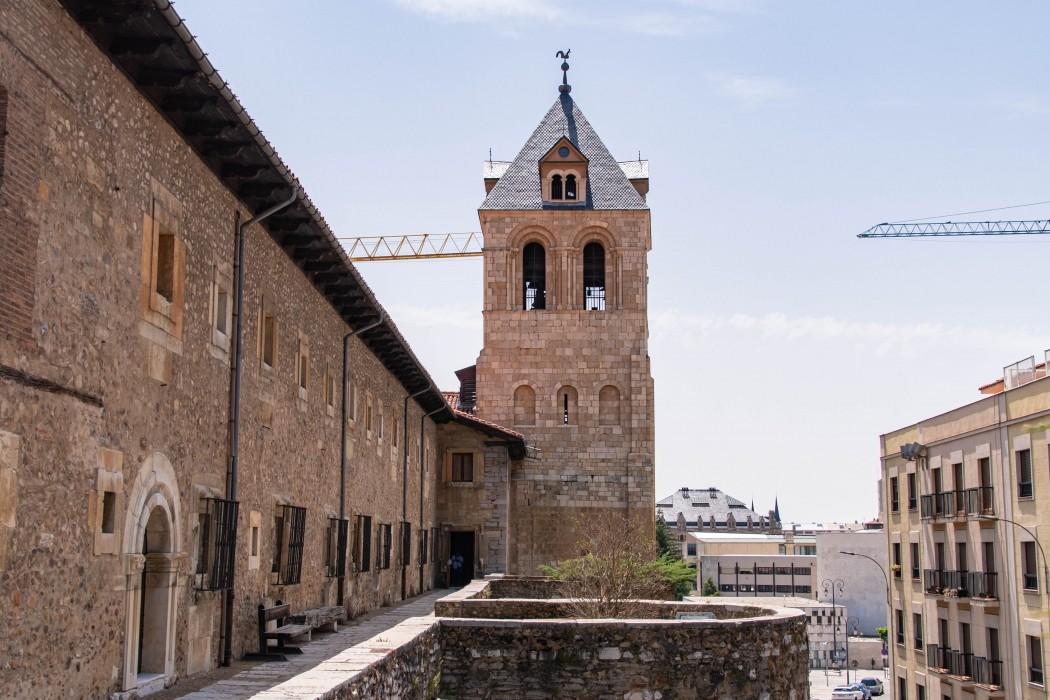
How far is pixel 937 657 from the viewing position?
32.2m

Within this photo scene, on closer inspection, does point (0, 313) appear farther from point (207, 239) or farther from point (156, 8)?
point (207, 239)

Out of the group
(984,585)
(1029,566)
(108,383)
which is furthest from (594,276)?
(108,383)

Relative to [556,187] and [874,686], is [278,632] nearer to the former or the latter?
[556,187]

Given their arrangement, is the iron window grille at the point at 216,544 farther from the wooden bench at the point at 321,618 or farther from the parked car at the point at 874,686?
the parked car at the point at 874,686

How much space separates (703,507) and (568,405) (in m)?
121

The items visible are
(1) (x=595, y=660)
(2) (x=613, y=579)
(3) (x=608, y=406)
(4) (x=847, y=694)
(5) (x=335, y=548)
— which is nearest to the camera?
(1) (x=595, y=660)

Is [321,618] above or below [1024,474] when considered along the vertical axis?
below

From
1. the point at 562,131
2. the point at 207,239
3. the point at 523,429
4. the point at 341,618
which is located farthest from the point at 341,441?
the point at 562,131

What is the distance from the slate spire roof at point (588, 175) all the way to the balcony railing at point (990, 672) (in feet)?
61.9

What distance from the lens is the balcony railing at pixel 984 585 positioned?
29031 mm

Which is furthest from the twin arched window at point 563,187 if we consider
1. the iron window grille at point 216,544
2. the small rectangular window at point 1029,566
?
the iron window grille at point 216,544

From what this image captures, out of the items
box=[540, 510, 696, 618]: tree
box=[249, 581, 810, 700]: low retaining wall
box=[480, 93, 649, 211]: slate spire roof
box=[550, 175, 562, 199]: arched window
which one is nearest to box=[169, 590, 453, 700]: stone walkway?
box=[249, 581, 810, 700]: low retaining wall

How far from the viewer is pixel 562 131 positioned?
44125 millimetres

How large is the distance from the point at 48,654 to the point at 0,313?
2.56 m
